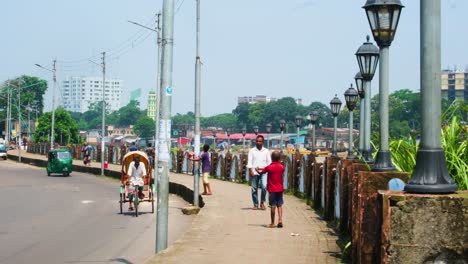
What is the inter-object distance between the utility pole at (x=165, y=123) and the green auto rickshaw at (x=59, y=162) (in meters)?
33.5

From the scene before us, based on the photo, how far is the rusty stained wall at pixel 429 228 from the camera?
5809 millimetres

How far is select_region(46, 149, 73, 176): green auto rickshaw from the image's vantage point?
1688 inches

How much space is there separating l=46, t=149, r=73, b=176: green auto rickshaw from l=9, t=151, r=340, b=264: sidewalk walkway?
27.2 m

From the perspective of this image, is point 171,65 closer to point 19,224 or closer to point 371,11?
point 371,11

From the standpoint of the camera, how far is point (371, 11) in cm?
935

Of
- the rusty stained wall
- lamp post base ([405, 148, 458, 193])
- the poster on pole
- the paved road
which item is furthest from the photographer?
the paved road

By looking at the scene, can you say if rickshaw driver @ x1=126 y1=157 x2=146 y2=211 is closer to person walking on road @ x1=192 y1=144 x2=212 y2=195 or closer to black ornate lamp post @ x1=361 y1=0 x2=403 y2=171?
person walking on road @ x1=192 y1=144 x2=212 y2=195

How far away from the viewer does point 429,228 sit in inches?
230

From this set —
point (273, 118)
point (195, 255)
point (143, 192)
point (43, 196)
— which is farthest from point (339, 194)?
point (273, 118)

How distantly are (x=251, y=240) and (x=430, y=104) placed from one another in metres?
6.15

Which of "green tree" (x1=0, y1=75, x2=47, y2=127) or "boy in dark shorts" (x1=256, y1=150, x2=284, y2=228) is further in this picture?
"green tree" (x1=0, y1=75, x2=47, y2=127)

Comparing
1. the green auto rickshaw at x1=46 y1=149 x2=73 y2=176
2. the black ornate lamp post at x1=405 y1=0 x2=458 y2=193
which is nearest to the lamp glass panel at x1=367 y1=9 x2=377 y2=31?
the black ornate lamp post at x1=405 y1=0 x2=458 y2=193

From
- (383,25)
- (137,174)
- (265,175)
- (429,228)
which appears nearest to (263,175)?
(265,175)

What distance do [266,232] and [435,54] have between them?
23.9 feet
